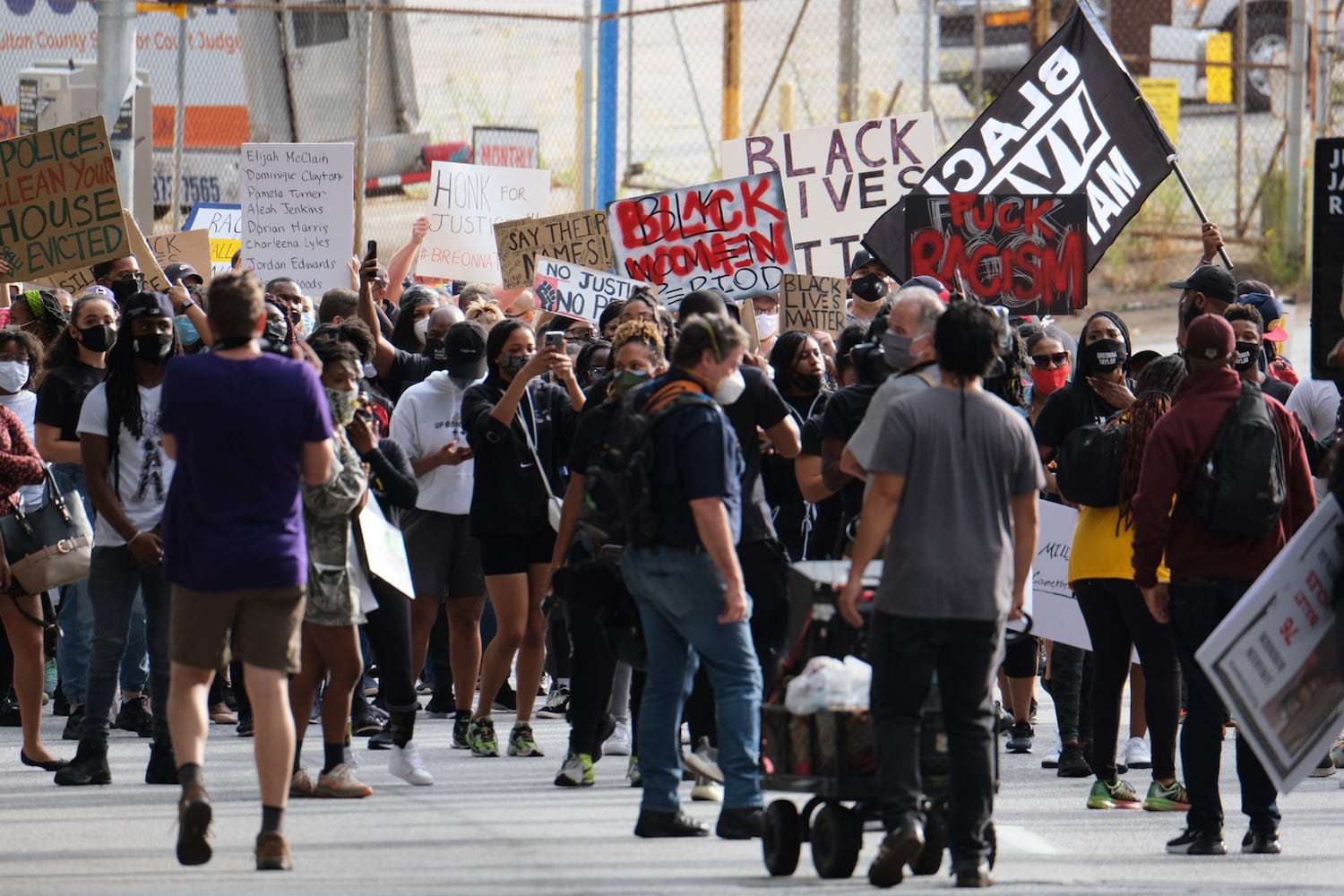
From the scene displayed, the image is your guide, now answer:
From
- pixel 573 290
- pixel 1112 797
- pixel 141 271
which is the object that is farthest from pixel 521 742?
pixel 141 271

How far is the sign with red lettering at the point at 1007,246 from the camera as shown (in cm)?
1159

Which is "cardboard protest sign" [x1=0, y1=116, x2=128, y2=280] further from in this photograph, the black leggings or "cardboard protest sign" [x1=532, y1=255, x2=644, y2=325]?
the black leggings

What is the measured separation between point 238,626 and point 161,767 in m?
1.84

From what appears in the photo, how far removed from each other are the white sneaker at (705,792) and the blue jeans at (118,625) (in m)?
1.96

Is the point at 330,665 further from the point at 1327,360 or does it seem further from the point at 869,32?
the point at 869,32


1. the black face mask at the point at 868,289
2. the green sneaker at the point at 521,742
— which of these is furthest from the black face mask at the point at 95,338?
the black face mask at the point at 868,289

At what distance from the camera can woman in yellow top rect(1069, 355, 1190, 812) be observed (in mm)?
8172

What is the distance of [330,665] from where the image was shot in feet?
26.4

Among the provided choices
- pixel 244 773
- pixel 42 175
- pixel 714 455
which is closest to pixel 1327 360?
pixel 714 455

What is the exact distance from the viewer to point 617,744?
31.3ft

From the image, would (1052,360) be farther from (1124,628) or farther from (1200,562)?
(1200,562)

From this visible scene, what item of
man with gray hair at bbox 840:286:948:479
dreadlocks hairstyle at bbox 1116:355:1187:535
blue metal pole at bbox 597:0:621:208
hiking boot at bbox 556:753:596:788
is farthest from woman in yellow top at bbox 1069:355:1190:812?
blue metal pole at bbox 597:0:621:208

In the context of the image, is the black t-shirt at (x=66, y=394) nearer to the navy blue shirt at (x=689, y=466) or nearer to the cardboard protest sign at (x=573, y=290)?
the navy blue shirt at (x=689, y=466)

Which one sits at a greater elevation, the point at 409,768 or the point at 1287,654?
the point at 1287,654
